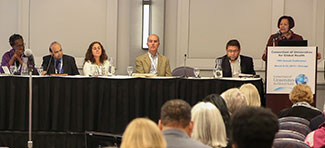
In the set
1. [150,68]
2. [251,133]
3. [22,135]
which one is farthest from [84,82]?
[251,133]

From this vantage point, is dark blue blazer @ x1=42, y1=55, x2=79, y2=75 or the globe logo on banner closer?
the globe logo on banner

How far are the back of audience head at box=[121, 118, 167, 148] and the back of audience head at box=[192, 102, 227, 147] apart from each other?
1.53 metres

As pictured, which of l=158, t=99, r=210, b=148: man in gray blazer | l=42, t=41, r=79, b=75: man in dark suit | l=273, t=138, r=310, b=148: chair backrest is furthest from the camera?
l=42, t=41, r=79, b=75: man in dark suit

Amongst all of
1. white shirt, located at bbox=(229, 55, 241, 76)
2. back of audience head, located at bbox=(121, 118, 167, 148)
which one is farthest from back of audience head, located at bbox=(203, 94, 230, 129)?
white shirt, located at bbox=(229, 55, 241, 76)

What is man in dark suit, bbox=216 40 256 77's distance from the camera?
8.09 m

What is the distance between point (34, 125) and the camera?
7148 mm

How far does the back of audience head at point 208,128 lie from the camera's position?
374 cm

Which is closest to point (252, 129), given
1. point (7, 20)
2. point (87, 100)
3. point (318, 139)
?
point (318, 139)

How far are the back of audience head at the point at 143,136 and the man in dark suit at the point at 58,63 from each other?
233 inches

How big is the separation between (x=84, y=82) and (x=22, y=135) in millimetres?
997

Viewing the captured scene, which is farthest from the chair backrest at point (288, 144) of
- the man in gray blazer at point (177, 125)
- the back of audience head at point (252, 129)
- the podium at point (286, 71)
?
the podium at point (286, 71)

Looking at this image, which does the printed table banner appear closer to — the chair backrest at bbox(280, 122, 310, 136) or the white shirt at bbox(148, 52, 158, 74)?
the white shirt at bbox(148, 52, 158, 74)

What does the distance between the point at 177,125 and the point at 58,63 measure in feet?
16.7

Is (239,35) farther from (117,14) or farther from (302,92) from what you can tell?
(302,92)
